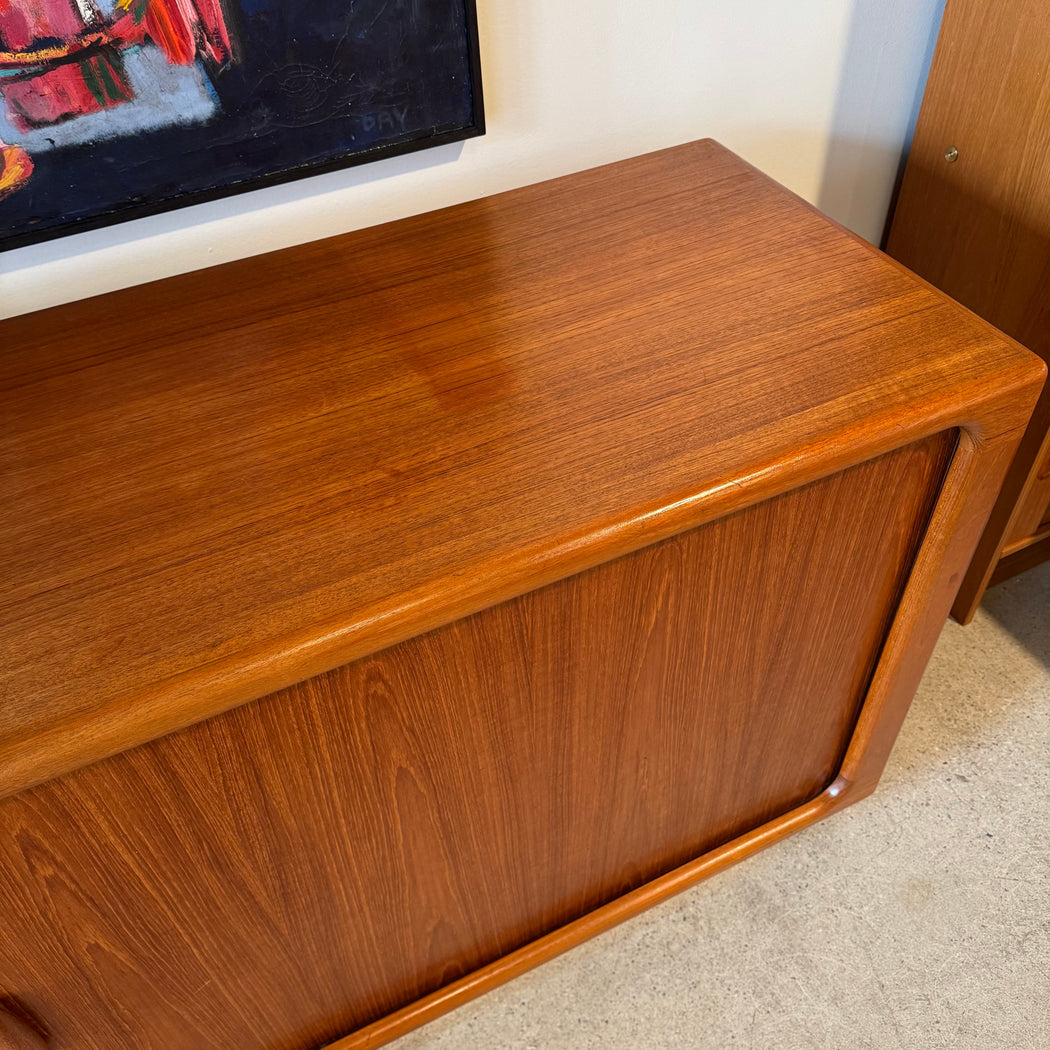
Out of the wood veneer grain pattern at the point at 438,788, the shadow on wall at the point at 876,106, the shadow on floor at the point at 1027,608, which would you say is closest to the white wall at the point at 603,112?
the shadow on wall at the point at 876,106

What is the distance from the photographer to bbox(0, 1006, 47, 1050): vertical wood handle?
26.3 inches

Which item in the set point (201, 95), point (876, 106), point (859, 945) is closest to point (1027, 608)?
point (859, 945)

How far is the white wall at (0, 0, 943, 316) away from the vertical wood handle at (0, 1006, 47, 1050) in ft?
1.86

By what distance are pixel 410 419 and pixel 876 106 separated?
2.53 ft

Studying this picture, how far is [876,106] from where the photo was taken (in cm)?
115

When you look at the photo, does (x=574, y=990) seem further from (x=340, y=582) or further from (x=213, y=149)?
(x=213, y=149)

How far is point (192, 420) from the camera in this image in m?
0.74

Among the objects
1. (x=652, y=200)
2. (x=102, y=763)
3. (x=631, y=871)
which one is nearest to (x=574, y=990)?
(x=631, y=871)

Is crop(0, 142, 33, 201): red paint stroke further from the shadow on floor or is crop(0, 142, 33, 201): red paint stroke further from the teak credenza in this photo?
the shadow on floor

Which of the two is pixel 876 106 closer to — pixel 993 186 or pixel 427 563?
pixel 993 186

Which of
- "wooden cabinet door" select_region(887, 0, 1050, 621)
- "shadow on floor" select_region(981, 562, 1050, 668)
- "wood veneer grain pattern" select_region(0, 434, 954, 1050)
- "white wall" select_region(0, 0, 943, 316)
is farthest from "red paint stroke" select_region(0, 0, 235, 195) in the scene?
"shadow on floor" select_region(981, 562, 1050, 668)

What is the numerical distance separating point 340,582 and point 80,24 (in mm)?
465

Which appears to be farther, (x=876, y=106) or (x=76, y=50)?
(x=876, y=106)

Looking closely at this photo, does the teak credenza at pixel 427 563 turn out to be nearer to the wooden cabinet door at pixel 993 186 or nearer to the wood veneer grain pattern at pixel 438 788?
the wood veneer grain pattern at pixel 438 788
